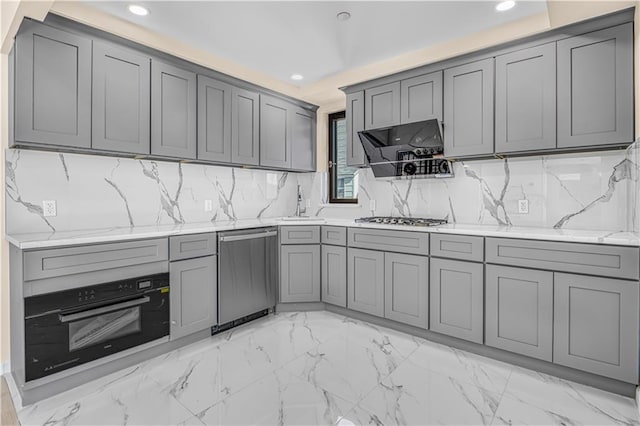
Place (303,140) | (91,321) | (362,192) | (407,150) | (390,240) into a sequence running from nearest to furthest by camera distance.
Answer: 1. (91,321)
2. (390,240)
3. (407,150)
4. (362,192)
5. (303,140)

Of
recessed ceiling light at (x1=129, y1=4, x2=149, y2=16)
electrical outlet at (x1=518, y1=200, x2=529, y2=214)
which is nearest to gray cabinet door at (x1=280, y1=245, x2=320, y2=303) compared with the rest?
electrical outlet at (x1=518, y1=200, x2=529, y2=214)

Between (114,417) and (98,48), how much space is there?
7.71 feet

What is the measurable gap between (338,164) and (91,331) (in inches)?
119

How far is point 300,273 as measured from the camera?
3482 millimetres

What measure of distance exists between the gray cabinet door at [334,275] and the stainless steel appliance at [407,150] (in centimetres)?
97

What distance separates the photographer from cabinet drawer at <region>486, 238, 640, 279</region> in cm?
199

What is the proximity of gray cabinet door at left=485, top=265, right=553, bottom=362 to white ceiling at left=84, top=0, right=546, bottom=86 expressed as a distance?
1905 mm

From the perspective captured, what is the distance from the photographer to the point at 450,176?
322 cm

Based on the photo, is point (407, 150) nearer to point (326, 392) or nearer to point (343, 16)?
point (343, 16)

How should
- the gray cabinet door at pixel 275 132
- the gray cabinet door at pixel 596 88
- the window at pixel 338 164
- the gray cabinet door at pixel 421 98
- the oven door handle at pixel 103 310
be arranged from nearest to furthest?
the oven door handle at pixel 103 310 → the gray cabinet door at pixel 596 88 → the gray cabinet door at pixel 421 98 → the gray cabinet door at pixel 275 132 → the window at pixel 338 164

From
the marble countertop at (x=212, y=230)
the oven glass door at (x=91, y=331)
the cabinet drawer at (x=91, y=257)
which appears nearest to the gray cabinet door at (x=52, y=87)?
the marble countertop at (x=212, y=230)

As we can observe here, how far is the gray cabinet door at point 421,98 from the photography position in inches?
119

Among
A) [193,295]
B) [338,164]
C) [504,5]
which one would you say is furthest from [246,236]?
[504,5]

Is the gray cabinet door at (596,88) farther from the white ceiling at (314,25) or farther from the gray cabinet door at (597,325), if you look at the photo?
the gray cabinet door at (597,325)
